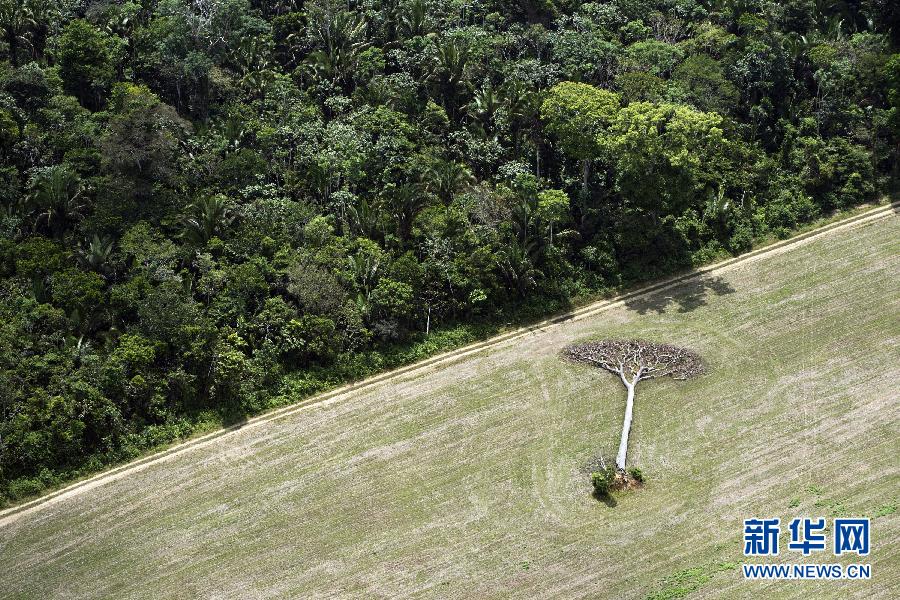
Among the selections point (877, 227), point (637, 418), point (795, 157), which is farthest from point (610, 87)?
point (637, 418)

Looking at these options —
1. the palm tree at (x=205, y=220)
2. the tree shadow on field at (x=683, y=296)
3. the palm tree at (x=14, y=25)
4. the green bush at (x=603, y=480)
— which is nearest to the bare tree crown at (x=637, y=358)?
the tree shadow on field at (x=683, y=296)

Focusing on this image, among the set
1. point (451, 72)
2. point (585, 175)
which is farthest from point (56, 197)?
point (585, 175)

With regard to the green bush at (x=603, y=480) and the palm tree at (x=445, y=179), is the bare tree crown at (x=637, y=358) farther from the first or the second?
the palm tree at (x=445, y=179)

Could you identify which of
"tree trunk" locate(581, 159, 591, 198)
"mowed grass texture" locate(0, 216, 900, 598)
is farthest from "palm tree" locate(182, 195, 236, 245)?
"tree trunk" locate(581, 159, 591, 198)

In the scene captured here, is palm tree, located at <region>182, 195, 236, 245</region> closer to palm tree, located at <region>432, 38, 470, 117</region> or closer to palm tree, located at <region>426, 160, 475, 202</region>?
palm tree, located at <region>426, 160, 475, 202</region>

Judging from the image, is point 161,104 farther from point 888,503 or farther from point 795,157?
point 888,503

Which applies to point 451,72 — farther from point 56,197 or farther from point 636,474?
point 636,474
